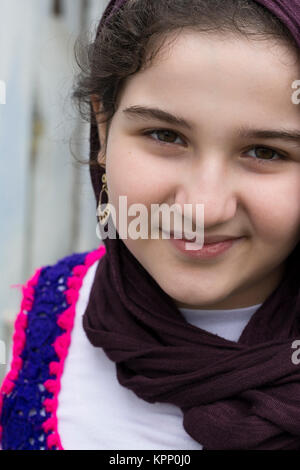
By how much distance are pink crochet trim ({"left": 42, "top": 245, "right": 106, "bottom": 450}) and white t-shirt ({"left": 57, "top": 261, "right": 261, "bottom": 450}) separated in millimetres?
12

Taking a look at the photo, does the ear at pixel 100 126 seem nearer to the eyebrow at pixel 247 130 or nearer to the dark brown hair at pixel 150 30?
the dark brown hair at pixel 150 30

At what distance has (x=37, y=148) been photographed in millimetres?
2477

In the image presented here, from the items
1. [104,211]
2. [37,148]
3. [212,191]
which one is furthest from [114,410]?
[37,148]

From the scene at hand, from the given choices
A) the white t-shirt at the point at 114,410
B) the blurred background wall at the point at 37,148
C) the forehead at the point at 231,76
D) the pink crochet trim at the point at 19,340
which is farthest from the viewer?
the blurred background wall at the point at 37,148

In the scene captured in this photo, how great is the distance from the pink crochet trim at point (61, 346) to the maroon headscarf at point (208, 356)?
0.07m

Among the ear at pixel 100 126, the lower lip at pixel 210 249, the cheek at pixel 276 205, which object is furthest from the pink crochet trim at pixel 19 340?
the cheek at pixel 276 205

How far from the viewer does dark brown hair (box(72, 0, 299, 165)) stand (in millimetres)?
908

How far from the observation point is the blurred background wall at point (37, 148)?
217cm

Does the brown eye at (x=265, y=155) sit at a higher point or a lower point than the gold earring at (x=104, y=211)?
higher

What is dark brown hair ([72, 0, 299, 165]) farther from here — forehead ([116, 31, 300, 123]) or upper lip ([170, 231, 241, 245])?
upper lip ([170, 231, 241, 245])

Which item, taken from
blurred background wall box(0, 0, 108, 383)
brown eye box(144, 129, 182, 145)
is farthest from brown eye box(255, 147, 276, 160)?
blurred background wall box(0, 0, 108, 383)

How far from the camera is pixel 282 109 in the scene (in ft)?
2.93
